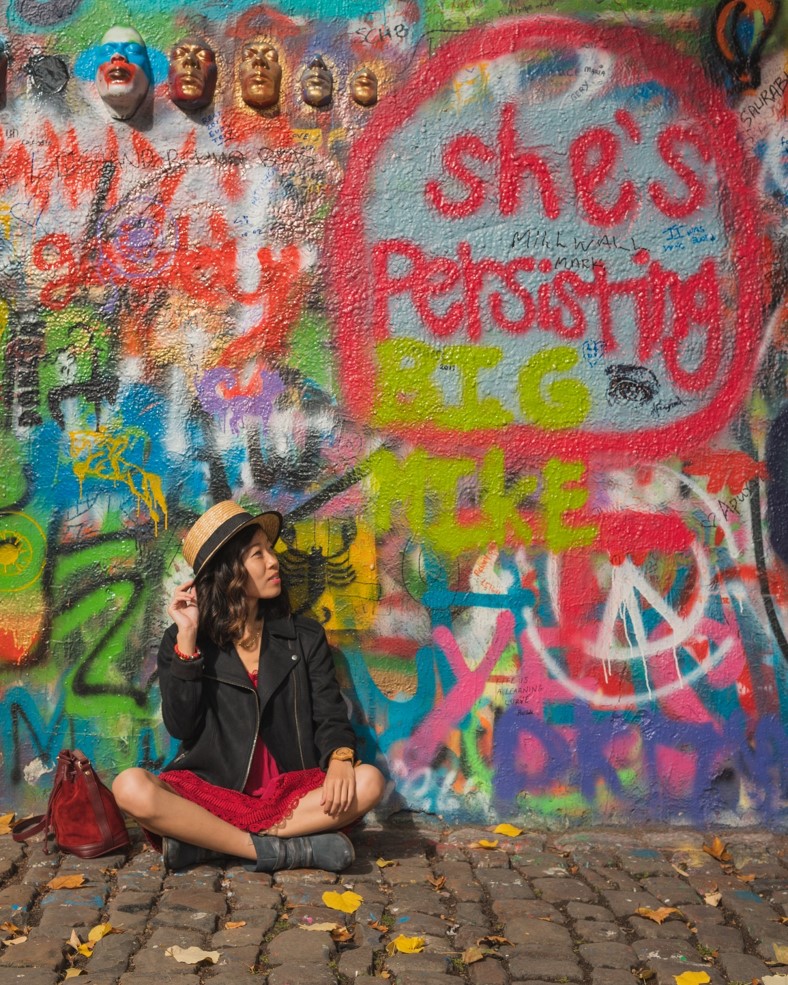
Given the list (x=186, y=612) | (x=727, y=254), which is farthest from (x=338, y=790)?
(x=727, y=254)

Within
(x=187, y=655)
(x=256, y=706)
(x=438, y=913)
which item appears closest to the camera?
(x=438, y=913)

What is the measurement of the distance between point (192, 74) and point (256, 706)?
93.9 inches

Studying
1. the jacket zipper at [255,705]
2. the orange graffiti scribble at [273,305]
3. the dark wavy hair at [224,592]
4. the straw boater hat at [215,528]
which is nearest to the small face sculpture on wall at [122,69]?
the orange graffiti scribble at [273,305]

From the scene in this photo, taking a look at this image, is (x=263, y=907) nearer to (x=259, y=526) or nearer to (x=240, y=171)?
(x=259, y=526)

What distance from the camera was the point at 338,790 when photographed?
13.0ft

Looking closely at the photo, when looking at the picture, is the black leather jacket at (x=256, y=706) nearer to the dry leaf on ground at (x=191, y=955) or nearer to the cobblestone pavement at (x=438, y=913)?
the cobblestone pavement at (x=438, y=913)

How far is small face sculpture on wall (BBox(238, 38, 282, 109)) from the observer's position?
14.1 ft

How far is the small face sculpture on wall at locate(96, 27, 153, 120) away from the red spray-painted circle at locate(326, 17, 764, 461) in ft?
2.80

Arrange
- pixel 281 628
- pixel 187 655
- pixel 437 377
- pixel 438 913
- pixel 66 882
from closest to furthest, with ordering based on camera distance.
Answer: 1. pixel 438 913
2. pixel 66 882
3. pixel 187 655
4. pixel 281 628
5. pixel 437 377

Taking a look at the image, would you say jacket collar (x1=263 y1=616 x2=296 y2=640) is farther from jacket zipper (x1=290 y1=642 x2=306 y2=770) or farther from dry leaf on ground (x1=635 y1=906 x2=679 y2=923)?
dry leaf on ground (x1=635 y1=906 x2=679 y2=923)

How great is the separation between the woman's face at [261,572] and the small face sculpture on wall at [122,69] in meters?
1.76

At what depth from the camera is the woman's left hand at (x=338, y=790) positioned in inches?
156

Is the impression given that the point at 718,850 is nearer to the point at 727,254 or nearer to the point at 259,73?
the point at 727,254

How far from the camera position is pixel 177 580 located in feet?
14.5
